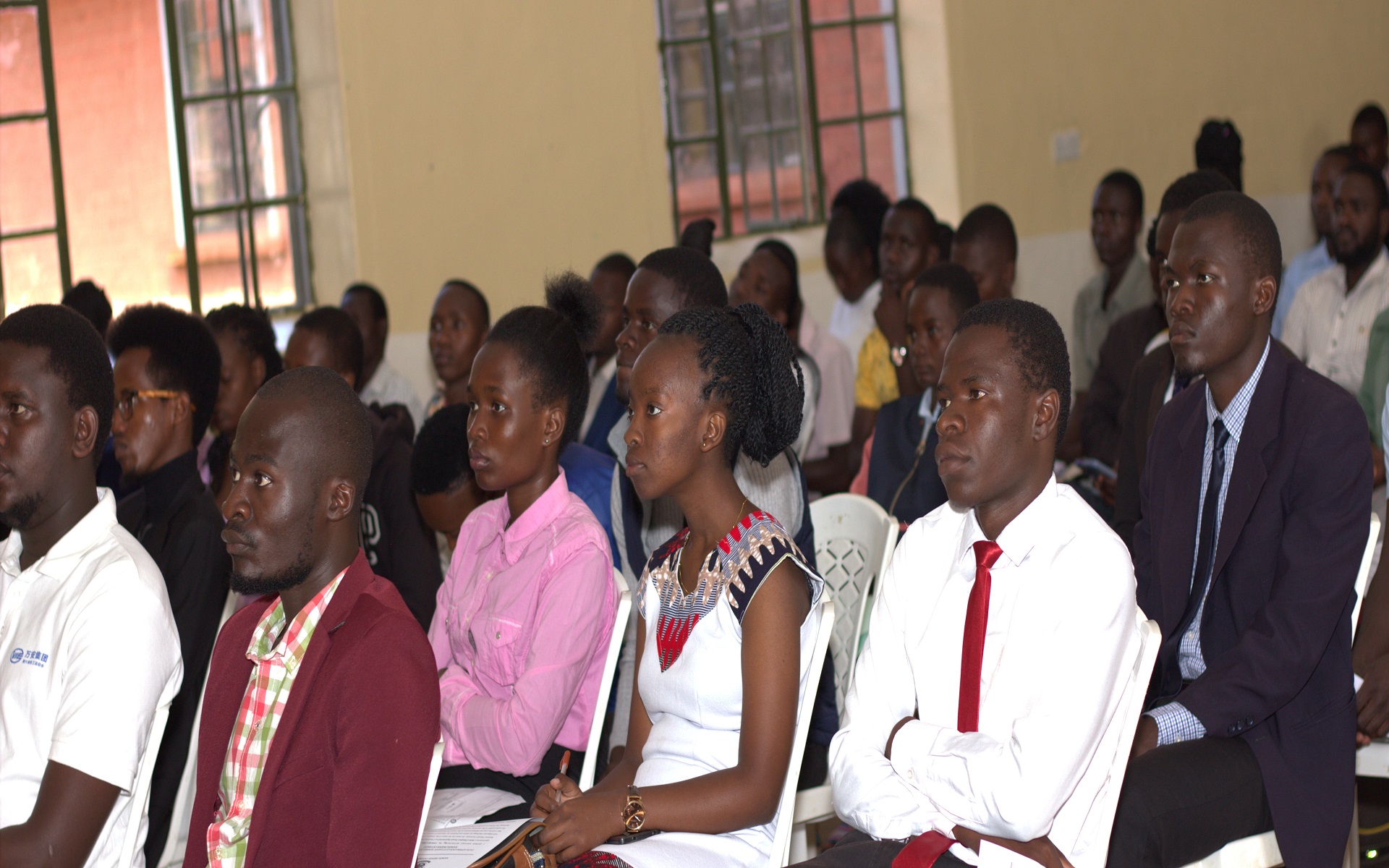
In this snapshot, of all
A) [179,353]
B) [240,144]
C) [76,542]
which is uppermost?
[240,144]

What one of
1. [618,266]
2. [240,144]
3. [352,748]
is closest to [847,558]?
[352,748]

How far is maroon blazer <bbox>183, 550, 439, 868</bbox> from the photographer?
1.91 metres

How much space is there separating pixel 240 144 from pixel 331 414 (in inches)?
→ 187

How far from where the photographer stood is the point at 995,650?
6.77ft

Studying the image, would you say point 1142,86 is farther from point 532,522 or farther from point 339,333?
point 532,522

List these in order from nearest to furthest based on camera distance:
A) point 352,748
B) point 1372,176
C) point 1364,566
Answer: point 352,748 < point 1364,566 < point 1372,176

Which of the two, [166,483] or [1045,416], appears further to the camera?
[166,483]

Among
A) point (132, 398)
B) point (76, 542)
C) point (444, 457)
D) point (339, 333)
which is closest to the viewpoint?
point (76, 542)

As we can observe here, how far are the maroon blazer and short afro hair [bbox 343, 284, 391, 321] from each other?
12.0 feet

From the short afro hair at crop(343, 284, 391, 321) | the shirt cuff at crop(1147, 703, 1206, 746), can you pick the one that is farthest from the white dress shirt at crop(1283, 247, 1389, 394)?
the short afro hair at crop(343, 284, 391, 321)

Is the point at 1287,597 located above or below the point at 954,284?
below

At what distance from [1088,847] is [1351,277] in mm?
3726

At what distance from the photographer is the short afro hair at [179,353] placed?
122 inches

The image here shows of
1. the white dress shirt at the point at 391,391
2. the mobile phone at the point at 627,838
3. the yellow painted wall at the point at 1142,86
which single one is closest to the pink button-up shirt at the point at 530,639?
the mobile phone at the point at 627,838
